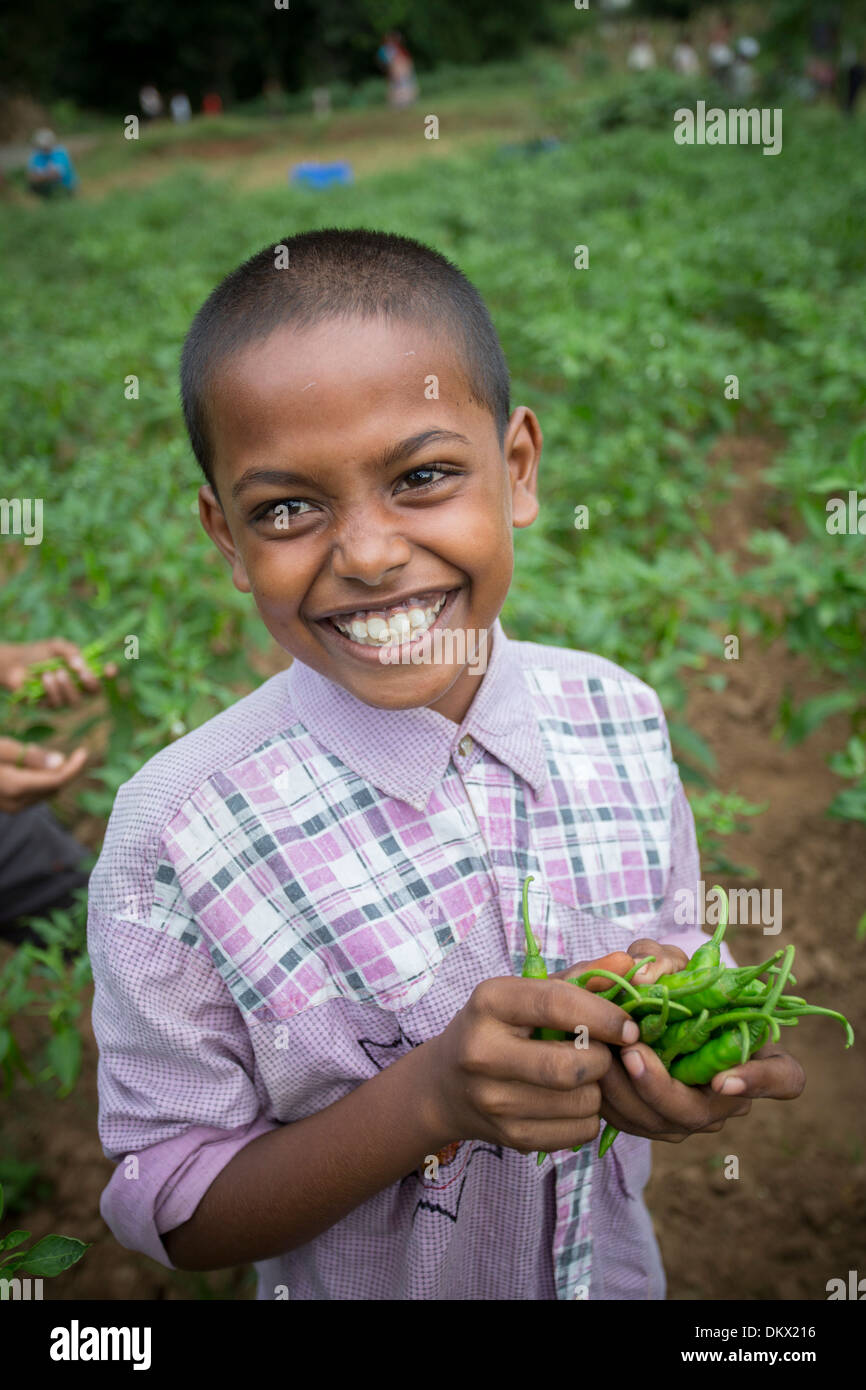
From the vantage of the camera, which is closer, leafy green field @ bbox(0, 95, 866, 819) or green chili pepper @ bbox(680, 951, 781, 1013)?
green chili pepper @ bbox(680, 951, 781, 1013)

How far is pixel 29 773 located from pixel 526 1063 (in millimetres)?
1356

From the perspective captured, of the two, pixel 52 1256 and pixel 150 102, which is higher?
pixel 150 102

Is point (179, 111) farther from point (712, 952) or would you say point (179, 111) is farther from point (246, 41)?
point (712, 952)

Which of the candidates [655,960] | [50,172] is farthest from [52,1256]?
[50,172]

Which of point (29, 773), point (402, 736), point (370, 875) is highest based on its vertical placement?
point (29, 773)

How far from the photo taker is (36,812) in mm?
2344

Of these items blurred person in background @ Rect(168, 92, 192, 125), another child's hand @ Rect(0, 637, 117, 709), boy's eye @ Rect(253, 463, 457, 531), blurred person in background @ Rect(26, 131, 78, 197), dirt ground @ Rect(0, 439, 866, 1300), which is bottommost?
dirt ground @ Rect(0, 439, 866, 1300)

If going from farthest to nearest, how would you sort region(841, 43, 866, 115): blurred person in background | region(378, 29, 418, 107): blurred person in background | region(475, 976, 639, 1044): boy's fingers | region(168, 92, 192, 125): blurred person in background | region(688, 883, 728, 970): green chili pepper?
region(168, 92, 192, 125): blurred person in background
region(378, 29, 418, 107): blurred person in background
region(841, 43, 866, 115): blurred person in background
region(688, 883, 728, 970): green chili pepper
region(475, 976, 639, 1044): boy's fingers

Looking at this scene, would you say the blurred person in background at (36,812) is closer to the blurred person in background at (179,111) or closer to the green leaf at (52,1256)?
the green leaf at (52,1256)

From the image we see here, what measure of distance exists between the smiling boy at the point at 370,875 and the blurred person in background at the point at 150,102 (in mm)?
28033

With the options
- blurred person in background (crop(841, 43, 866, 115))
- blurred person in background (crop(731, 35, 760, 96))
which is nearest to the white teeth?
blurred person in background (crop(841, 43, 866, 115))

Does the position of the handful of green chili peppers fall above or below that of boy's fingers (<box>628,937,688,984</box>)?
below

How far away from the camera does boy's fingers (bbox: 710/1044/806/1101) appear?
3.02 ft

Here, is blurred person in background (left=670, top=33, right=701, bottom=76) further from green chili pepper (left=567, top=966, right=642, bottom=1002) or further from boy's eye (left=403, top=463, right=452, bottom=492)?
green chili pepper (left=567, top=966, right=642, bottom=1002)
